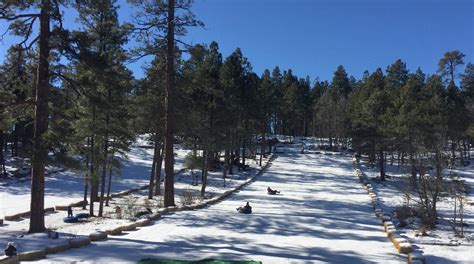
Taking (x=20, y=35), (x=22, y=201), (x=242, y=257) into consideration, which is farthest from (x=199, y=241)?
(x=22, y=201)

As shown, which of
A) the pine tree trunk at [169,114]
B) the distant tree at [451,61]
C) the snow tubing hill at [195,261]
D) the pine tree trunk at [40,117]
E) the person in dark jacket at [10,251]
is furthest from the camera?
the distant tree at [451,61]

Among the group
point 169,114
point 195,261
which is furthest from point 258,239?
point 169,114

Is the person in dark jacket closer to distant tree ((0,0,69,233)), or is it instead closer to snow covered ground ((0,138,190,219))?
distant tree ((0,0,69,233))

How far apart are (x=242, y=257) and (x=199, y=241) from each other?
7.53 ft

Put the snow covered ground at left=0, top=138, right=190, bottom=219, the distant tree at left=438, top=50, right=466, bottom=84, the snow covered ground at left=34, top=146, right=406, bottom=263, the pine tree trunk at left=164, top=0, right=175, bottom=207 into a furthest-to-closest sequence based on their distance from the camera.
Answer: the distant tree at left=438, top=50, right=466, bottom=84 < the snow covered ground at left=0, top=138, right=190, bottom=219 < the pine tree trunk at left=164, top=0, right=175, bottom=207 < the snow covered ground at left=34, top=146, right=406, bottom=263

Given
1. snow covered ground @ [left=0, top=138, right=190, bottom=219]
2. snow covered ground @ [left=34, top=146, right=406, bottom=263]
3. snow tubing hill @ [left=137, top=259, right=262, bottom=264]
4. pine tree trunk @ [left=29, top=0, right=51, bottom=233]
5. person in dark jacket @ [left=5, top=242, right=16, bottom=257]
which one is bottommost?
snow covered ground @ [left=0, top=138, right=190, bottom=219]

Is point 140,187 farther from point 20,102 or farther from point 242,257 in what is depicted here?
point 242,257

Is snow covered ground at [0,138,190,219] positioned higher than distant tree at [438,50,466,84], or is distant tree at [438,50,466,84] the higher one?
distant tree at [438,50,466,84]

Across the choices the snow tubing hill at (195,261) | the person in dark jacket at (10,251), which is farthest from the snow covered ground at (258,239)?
the person in dark jacket at (10,251)

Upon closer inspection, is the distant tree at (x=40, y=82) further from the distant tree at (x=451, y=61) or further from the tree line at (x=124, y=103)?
the distant tree at (x=451, y=61)

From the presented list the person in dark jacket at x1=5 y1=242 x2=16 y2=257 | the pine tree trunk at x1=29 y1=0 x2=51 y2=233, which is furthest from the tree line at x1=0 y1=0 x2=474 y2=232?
the person in dark jacket at x1=5 y1=242 x2=16 y2=257

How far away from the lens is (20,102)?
11.9 metres

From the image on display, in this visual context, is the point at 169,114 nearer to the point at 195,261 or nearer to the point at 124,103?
the point at 124,103

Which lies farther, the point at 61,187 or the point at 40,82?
the point at 61,187
